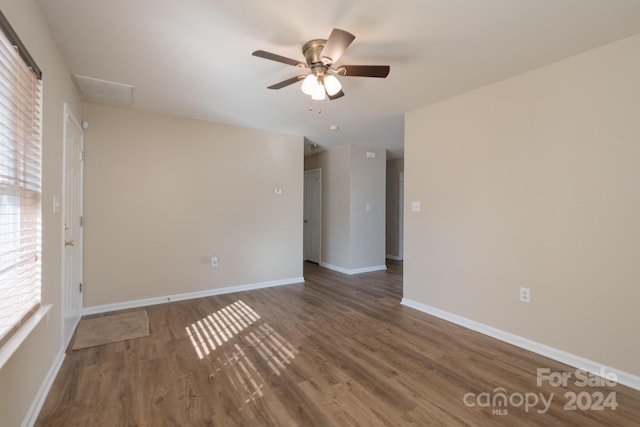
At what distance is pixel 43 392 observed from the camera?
1907 mm

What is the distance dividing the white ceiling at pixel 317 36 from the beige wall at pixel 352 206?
2.34m

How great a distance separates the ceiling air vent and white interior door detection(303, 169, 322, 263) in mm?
3616

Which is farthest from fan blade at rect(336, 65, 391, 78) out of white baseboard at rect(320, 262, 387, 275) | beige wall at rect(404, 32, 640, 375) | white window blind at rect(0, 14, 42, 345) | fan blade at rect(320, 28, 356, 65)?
white baseboard at rect(320, 262, 387, 275)

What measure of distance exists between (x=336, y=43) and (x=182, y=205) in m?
3.01

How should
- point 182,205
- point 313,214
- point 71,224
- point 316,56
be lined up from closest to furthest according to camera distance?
1. point 316,56
2. point 71,224
3. point 182,205
4. point 313,214

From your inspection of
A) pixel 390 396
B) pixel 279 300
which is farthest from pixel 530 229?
pixel 279 300

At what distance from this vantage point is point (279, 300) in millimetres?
3922

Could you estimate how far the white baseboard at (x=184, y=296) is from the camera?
3.44 metres

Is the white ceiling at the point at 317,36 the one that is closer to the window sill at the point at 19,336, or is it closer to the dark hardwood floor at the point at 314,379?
the window sill at the point at 19,336

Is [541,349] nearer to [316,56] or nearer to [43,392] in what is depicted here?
[316,56]

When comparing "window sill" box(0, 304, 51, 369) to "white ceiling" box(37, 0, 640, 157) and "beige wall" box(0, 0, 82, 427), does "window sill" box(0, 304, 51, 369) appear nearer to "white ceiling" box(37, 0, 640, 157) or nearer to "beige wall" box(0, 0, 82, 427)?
"beige wall" box(0, 0, 82, 427)

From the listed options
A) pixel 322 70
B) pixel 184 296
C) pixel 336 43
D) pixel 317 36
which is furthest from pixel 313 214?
pixel 336 43

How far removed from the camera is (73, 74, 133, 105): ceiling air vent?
2834 mm

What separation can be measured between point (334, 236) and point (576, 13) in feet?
14.8
